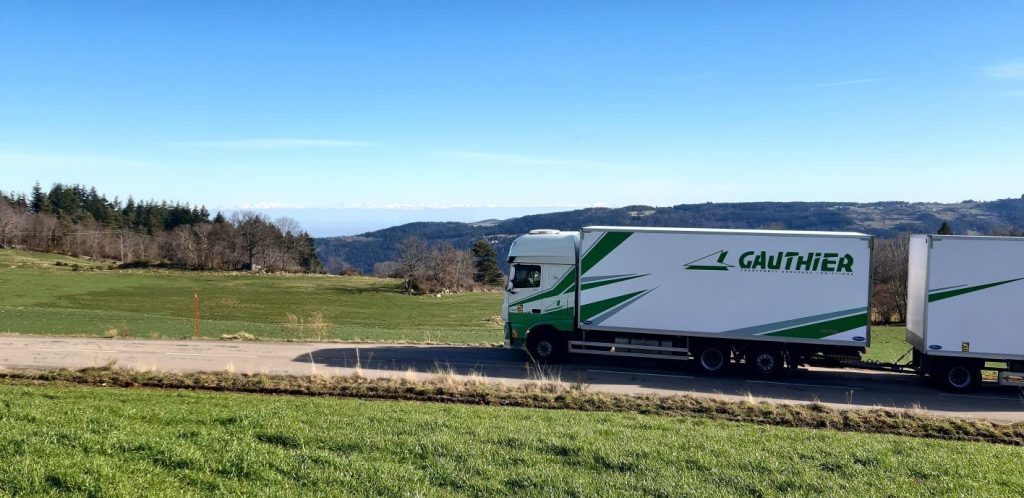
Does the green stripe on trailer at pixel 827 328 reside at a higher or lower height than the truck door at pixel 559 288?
lower

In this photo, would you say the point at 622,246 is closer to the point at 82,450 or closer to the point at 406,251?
the point at 82,450

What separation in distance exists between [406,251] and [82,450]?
84756 millimetres

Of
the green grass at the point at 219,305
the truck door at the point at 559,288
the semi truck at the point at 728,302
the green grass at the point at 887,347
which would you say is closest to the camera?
the semi truck at the point at 728,302

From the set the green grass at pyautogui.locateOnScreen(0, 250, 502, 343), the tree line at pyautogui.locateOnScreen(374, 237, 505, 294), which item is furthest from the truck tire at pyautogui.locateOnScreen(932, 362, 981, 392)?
the tree line at pyautogui.locateOnScreen(374, 237, 505, 294)

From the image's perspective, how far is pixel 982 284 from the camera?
Result: 15656 millimetres

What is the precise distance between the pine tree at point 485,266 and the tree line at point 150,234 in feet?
92.8

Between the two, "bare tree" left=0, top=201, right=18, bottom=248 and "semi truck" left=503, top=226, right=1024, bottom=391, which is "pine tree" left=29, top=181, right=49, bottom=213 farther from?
"semi truck" left=503, top=226, right=1024, bottom=391

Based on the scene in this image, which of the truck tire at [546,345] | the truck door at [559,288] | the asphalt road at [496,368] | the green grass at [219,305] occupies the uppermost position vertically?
the truck door at [559,288]

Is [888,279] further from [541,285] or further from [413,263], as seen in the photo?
[413,263]

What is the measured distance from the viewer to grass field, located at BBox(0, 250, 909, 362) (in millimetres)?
29594

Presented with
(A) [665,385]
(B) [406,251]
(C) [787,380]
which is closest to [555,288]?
(A) [665,385]

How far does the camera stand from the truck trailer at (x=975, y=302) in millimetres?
15516

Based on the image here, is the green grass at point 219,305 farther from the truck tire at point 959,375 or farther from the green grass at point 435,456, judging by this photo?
the green grass at point 435,456

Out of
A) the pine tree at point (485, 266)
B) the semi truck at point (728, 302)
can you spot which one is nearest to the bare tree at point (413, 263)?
the pine tree at point (485, 266)
